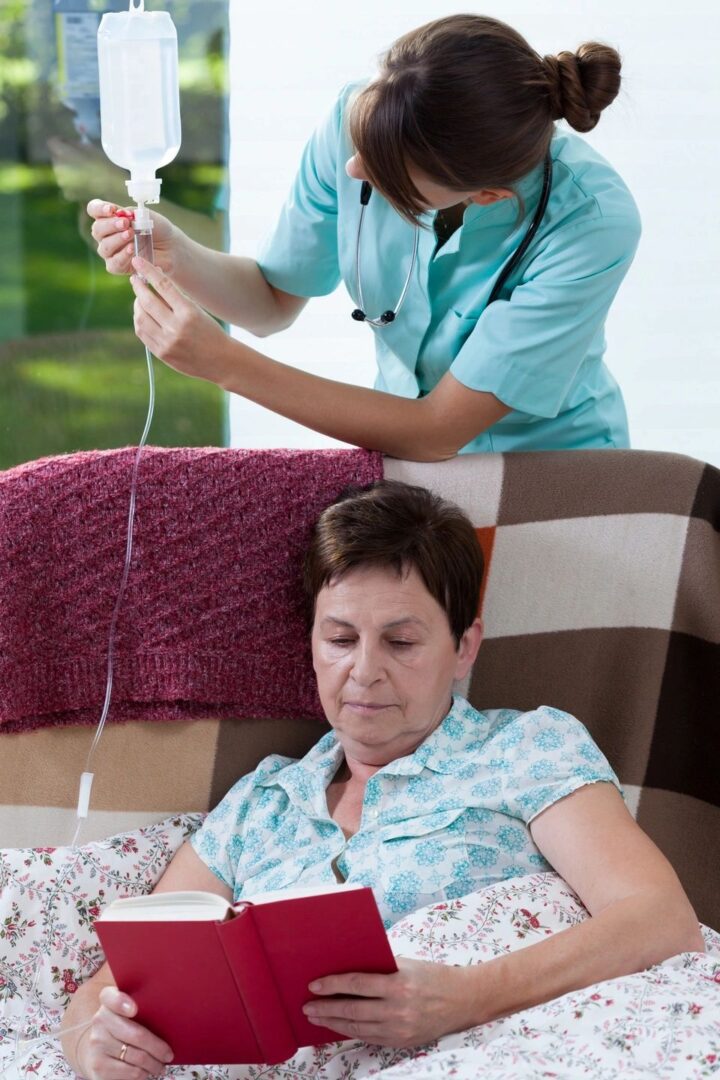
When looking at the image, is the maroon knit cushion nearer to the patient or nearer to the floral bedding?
the patient

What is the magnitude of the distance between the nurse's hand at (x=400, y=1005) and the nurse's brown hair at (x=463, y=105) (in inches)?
37.8

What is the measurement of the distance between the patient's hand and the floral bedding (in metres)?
0.10

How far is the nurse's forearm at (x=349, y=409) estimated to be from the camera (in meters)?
1.81

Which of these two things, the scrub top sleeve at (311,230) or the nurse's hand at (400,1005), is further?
the scrub top sleeve at (311,230)

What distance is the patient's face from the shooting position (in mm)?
1639

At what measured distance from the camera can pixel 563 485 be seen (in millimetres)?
1898

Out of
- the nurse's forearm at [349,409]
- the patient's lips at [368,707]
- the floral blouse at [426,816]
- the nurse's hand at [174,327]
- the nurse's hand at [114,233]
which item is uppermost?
the nurse's hand at [114,233]

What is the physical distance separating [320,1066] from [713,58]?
2.55 metres

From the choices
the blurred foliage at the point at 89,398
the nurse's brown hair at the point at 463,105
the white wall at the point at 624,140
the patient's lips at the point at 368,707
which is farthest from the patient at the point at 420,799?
the blurred foliage at the point at 89,398

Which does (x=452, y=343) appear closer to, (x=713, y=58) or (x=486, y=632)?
(x=486, y=632)

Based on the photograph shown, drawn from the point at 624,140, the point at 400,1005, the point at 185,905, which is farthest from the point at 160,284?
the point at 624,140

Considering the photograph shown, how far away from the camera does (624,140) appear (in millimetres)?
3047

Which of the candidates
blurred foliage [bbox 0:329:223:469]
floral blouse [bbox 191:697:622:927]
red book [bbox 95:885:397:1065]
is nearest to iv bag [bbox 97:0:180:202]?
floral blouse [bbox 191:697:622:927]

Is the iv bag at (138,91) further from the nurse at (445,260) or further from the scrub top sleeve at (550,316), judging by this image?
the scrub top sleeve at (550,316)
